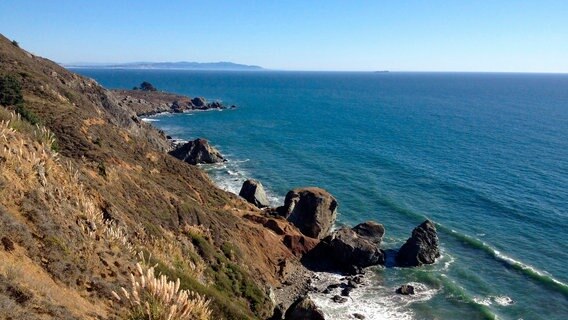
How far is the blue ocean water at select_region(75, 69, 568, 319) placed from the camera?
4469 centimetres

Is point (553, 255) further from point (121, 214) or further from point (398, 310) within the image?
point (121, 214)

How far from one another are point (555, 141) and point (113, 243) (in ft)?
369

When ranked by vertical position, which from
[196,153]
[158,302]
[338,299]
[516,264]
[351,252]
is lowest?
[338,299]

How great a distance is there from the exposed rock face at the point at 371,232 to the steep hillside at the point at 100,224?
307 inches

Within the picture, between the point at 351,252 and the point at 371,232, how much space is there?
19.0 ft

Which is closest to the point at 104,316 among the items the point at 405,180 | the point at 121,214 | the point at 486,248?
the point at 121,214

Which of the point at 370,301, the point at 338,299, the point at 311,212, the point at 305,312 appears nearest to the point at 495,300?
the point at 370,301

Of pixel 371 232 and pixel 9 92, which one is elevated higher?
pixel 9 92

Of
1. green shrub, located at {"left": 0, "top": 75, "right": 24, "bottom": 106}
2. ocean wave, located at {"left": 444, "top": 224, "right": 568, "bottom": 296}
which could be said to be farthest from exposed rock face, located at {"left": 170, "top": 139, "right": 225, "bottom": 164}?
ocean wave, located at {"left": 444, "top": 224, "right": 568, "bottom": 296}

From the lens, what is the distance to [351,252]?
49500mm

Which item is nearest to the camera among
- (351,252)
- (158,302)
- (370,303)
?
(158,302)

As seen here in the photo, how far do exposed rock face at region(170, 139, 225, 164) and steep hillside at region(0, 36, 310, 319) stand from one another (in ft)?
79.9

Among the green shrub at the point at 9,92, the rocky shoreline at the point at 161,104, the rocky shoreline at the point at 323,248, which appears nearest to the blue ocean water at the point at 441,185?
the rocky shoreline at the point at 323,248

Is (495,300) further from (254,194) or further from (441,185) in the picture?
(441,185)
